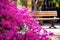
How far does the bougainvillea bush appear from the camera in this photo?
295 centimetres

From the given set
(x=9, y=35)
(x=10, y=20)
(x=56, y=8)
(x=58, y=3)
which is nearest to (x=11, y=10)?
(x=10, y=20)

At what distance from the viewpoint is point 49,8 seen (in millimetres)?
15820

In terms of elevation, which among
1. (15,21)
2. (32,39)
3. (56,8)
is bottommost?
(56,8)

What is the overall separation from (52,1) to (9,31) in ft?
40.8

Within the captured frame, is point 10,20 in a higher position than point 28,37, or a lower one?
higher

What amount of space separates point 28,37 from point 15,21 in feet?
0.94

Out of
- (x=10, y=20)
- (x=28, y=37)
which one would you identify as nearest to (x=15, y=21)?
(x=10, y=20)

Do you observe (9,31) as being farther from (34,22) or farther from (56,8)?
(56,8)

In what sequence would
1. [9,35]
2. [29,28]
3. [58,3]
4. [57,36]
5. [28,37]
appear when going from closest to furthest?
[9,35] → [28,37] → [29,28] → [57,36] → [58,3]

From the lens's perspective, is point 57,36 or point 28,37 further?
point 57,36

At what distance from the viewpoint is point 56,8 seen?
1584cm

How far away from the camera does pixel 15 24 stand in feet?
9.91

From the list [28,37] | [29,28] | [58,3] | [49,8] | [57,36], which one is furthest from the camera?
[49,8]

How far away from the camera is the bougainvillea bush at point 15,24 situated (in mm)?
2945
